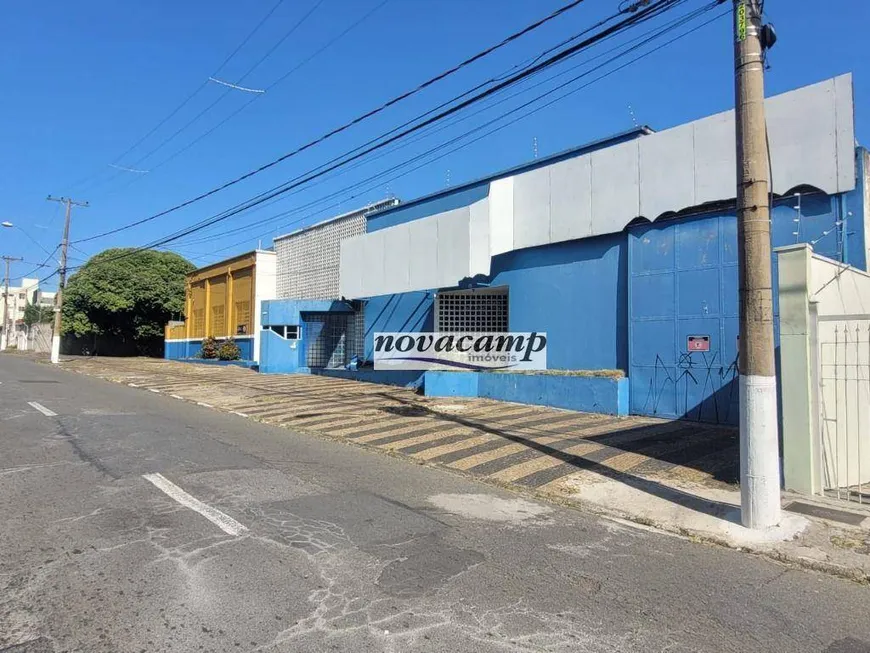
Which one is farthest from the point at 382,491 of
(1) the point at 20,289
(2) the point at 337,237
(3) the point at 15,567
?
(1) the point at 20,289

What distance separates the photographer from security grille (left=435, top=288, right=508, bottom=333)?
17.7m

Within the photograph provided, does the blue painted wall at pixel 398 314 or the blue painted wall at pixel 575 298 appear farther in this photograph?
the blue painted wall at pixel 398 314

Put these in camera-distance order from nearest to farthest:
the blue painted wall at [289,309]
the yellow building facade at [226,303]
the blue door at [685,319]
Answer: the blue door at [685,319] → the blue painted wall at [289,309] → the yellow building facade at [226,303]

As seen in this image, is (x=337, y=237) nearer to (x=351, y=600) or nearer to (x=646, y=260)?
(x=646, y=260)

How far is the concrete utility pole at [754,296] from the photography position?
5562 millimetres

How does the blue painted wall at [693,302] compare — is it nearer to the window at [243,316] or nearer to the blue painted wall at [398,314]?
the blue painted wall at [398,314]

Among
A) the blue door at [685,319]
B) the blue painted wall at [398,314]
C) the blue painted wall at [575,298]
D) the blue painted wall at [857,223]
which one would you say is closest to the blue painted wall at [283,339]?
the blue painted wall at [398,314]

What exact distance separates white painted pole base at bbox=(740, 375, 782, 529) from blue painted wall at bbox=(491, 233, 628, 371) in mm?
7954

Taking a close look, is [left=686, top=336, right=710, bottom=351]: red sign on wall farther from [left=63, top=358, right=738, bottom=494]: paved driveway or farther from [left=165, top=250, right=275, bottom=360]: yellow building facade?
[left=165, top=250, right=275, bottom=360]: yellow building facade

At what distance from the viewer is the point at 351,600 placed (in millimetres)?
3816

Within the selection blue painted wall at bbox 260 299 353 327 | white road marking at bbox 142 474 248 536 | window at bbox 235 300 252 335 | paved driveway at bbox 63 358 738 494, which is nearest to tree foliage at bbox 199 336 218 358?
window at bbox 235 300 252 335

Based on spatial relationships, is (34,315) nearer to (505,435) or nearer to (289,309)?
(289,309)

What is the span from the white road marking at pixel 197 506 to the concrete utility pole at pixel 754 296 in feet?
15.7

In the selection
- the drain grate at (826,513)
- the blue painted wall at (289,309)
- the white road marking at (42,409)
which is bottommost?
the drain grate at (826,513)
